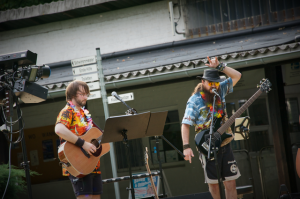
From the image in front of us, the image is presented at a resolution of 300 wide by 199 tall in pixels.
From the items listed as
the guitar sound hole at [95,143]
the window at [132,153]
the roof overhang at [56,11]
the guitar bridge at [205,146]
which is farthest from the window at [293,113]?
the guitar sound hole at [95,143]

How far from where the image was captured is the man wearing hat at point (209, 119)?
326 cm

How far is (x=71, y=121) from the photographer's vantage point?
10.6 ft

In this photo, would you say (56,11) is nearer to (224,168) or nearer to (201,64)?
(201,64)

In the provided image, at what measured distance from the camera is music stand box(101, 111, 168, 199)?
10.3ft

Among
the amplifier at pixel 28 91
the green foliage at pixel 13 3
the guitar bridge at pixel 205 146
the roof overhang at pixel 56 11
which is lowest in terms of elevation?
the guitar bridge at pixel 205 146

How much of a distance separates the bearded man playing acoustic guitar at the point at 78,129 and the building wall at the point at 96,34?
14.4ft

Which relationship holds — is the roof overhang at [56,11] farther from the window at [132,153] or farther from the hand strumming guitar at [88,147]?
the hand strumming guitar at [88,147]

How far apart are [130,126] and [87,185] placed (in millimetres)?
751

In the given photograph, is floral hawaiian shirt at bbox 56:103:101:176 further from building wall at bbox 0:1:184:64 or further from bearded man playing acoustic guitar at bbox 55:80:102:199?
building wall at bbox 0:1:184:64

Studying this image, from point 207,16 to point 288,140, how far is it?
335 centimetres

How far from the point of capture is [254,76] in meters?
6.16

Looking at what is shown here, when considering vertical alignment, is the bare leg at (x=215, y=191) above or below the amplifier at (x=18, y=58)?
below

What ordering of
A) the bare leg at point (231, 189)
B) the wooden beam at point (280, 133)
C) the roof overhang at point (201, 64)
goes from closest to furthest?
the bare leg at point (231, 189) < the roof overhang at point (201, 64) < the wooden beam at point (280, 133)

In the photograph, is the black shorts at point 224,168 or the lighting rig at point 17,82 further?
the lighting rig at point 17,82
